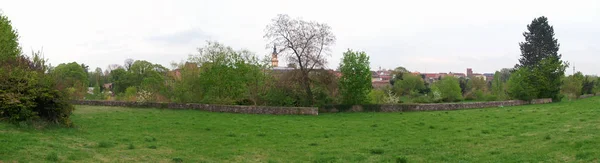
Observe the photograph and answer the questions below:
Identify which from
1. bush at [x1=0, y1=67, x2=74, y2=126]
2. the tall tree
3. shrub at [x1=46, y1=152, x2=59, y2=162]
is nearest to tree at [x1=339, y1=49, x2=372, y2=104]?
bush at [x1=0, y1=67, x2=74, y2=126]

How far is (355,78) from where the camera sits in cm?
3359

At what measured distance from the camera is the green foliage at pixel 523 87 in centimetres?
4262

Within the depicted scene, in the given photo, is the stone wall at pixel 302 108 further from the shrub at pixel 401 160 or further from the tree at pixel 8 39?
the shrub at pixel 401 160

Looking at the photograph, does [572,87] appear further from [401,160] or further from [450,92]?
[401,160]

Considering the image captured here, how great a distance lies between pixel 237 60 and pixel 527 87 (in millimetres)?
31034

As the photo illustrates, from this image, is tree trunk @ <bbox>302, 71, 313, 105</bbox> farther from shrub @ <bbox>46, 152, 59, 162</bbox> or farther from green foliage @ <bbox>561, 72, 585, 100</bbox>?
green foliage @ <bbox>561, 72, 585, 100</bbox>

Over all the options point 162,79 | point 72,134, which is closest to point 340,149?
point 72,134

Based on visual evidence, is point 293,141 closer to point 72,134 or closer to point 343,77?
point 72,134

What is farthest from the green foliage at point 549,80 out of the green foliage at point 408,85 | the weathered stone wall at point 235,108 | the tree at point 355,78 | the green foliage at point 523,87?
the green foliage at point 408,85

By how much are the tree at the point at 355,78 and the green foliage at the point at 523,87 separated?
783 inches

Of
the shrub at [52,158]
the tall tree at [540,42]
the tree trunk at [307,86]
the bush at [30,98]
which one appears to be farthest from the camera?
the tall tree at [540,42]

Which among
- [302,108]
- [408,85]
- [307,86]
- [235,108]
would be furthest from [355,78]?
[408,85]

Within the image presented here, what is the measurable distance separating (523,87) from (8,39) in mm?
48075

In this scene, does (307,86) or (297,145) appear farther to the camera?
(307,86)
